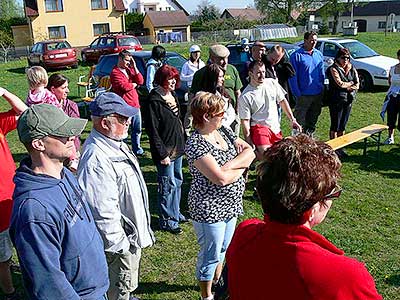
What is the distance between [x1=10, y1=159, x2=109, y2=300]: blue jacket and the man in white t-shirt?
306 cm

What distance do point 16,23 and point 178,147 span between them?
44.5 metres

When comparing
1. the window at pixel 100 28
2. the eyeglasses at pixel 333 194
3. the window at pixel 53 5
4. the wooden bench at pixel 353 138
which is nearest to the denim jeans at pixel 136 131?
the wooden bench at pixel 353 138

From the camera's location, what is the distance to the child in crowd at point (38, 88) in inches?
198

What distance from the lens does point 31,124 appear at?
2344 millimetres

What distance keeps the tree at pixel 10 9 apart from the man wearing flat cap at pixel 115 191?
5710 cm

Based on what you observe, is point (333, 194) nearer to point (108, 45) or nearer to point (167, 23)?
point (108, 45)

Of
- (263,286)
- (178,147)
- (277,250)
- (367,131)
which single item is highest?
(277,250)

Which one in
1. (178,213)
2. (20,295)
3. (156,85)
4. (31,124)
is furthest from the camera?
(178,213)

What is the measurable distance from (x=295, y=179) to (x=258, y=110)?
368 centimetres

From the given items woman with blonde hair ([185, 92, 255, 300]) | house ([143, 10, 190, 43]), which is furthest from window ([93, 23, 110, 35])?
woman with blonde hair ([185, 92, 255, 300])

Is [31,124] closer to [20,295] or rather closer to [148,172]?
[20,295]

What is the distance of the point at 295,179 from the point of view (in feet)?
5.46

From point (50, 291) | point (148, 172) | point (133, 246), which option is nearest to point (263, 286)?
point (50, 291)

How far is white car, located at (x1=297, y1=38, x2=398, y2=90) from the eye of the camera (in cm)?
1291
